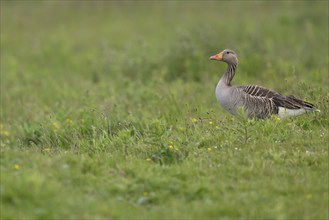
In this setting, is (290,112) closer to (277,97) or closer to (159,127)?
(277,97)

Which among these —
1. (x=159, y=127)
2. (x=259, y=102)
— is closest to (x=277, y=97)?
(x=259, y=102)

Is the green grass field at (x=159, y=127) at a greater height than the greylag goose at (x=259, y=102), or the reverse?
the greylag goose at (x=259, y=102)

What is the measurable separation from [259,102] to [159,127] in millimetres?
2027

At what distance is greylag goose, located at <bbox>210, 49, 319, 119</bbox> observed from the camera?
423 inches

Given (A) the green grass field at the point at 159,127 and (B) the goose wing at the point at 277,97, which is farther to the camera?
(B) the goose wing at the point at 277,97

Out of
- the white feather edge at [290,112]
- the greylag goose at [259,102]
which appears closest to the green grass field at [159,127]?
the white feather edge at [290,112]

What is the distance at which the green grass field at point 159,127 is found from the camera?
7.51 m

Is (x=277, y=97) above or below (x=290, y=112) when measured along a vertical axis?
above

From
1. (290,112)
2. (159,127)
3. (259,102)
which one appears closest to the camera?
(159,127)

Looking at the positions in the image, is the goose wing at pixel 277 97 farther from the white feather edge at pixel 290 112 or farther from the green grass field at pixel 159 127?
the green grass field at pixel 159 127

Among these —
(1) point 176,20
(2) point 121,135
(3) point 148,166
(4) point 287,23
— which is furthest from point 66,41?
(3) point 148,166

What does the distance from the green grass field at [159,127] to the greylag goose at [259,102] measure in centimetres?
27

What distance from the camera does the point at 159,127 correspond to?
32.2 ft

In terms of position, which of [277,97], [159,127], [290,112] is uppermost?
[277,97]
